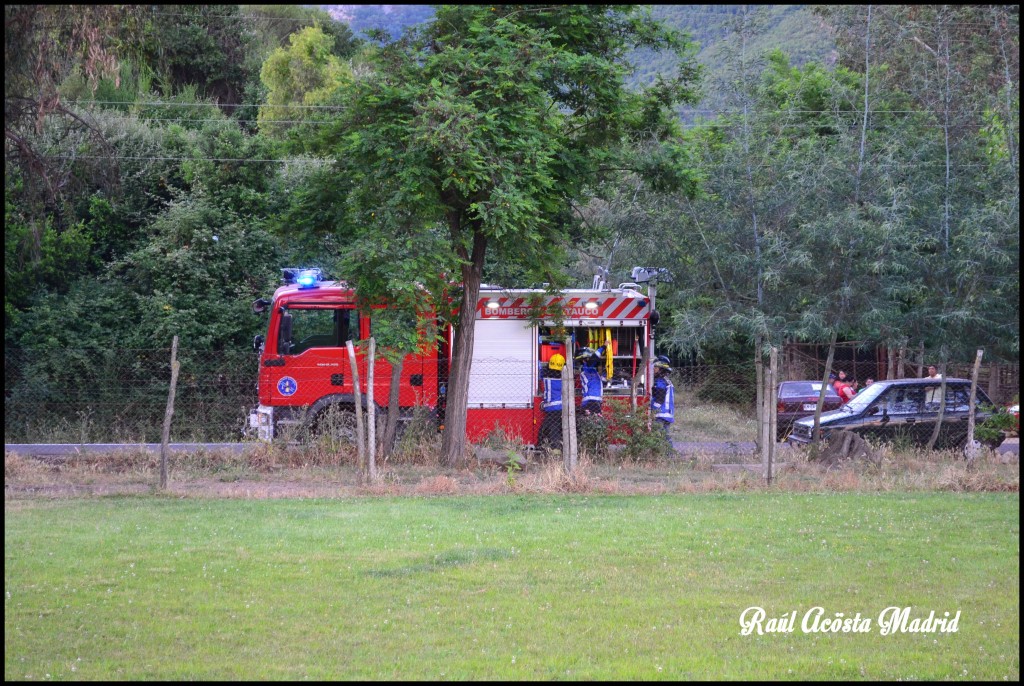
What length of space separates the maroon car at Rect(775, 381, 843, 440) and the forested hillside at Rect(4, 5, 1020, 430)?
2164 mm

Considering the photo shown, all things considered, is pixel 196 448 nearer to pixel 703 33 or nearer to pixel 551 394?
pixel 551 394

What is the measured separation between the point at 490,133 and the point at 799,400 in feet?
39.4

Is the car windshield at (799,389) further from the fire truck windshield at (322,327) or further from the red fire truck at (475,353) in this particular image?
the fire truck windshield at (322,327)

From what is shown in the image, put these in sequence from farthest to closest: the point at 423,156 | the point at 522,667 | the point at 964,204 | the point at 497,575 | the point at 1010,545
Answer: the point at 964,204 → the point at 423,156 → the point at 1010,545 → the point at 497,575 → the point at 522,667

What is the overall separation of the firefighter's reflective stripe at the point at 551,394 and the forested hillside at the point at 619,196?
225 cm

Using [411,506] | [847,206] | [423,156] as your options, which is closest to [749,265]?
[847,206]

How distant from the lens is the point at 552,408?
1706cm

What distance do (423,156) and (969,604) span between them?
919 cm

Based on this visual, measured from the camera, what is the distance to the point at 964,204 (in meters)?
19.6

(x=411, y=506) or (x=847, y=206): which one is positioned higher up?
(x=847, y=206)

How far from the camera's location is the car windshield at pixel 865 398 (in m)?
18.0

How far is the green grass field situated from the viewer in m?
6.23

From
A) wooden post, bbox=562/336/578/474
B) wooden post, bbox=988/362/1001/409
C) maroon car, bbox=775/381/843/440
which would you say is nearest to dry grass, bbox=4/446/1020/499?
wooden post, bbox=562/336/578/474

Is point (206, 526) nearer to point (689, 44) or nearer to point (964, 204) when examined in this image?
point (689, 44)
